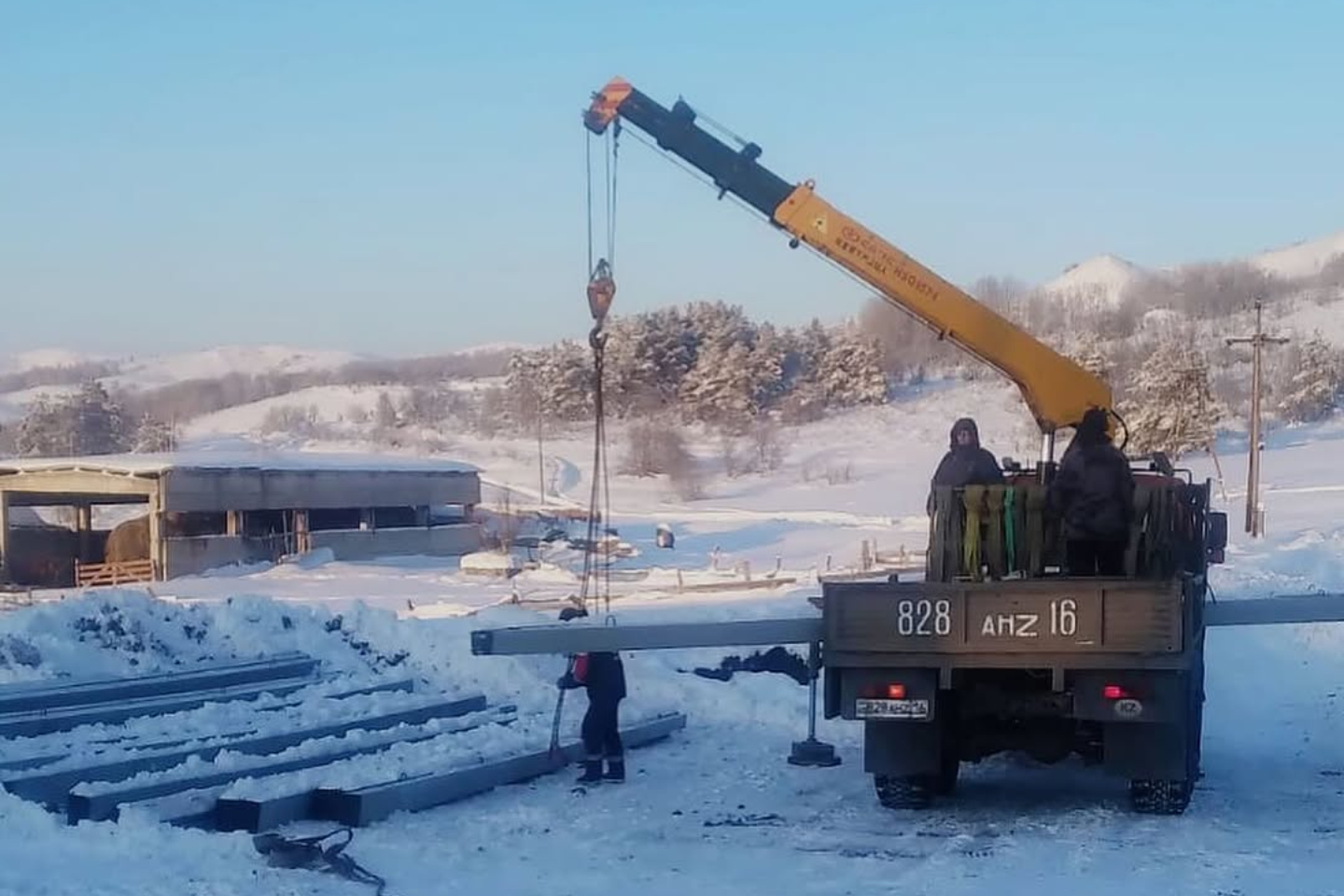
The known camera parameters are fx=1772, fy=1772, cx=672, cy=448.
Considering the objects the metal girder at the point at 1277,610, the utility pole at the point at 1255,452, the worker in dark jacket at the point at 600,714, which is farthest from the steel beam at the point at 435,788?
the utility pole at the point at 1255,452

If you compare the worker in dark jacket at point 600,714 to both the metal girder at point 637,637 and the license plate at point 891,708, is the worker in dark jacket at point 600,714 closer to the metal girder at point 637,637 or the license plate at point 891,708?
the metal girder at point 637,637

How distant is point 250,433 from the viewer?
14125 centimetres

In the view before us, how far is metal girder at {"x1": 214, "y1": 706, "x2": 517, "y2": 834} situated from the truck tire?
148 inches

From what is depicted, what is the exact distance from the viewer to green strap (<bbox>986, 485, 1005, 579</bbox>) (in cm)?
1280

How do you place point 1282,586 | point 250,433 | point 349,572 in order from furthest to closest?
1. point 250,433
2. point 349,572
3. point 1282,586

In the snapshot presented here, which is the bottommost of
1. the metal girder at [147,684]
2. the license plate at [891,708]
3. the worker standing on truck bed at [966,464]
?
the metal girder at [147,684]

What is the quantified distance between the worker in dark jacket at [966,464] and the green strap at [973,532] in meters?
0.76

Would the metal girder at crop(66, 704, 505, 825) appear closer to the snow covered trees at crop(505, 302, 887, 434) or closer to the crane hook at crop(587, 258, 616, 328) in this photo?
the crane hook at crop(587, 258, 616, 328)

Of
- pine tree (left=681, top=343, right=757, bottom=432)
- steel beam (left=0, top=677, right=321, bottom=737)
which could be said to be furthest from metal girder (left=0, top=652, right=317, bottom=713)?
pine tree (left=681, top=343, right=757, bottom=432)

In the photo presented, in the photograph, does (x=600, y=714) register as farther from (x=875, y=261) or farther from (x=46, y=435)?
(x=46, y=435)

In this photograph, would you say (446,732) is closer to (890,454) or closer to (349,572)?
(349,572)

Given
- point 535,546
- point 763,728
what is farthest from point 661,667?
point 535,546

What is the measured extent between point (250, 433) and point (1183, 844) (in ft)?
444

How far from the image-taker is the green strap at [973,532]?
503 inches
